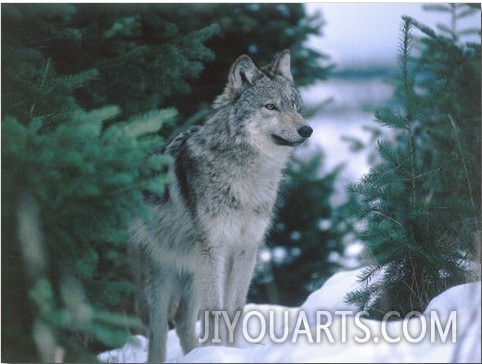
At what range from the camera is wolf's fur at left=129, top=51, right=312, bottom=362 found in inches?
231

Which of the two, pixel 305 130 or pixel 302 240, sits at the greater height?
pixel 302 240

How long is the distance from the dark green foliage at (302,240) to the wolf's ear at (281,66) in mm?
4121

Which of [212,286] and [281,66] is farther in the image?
[281,66]

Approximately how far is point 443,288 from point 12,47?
11.4ft

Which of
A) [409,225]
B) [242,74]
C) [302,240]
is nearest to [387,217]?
[409,225]

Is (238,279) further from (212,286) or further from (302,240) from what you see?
(302,240)

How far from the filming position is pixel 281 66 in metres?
6.27

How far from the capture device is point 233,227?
19.2 ft

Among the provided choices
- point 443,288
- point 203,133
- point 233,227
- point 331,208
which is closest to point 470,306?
point 443,288

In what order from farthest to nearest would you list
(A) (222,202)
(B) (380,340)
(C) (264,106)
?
(C) (264,106) → (A) (222,202) → (B) (380,340)

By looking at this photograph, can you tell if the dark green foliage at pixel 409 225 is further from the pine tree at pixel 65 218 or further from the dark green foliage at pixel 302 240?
the dark green foliage at pixel 302 240

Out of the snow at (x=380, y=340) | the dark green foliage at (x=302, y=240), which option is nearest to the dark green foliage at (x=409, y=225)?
the snow at (x=380, y=340)

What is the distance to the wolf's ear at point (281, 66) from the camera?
20.4 feet

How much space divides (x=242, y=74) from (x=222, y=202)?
99 cm
